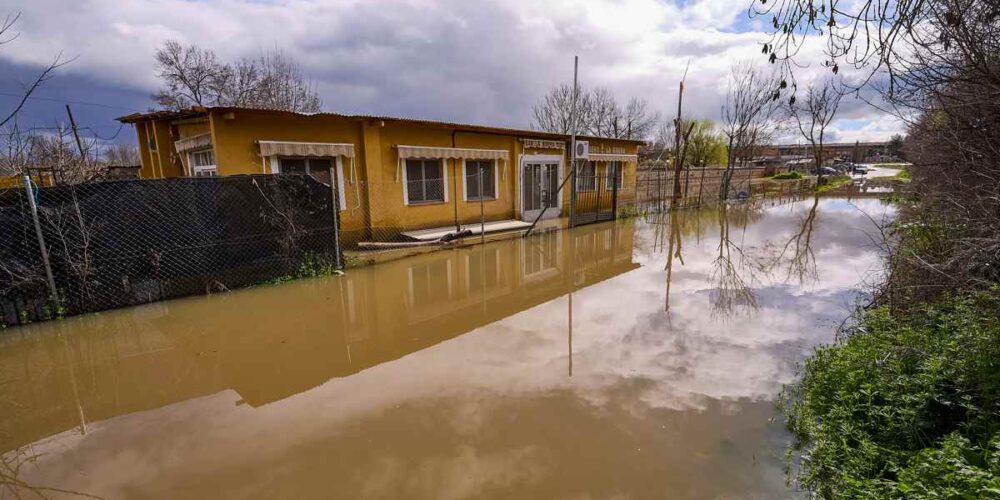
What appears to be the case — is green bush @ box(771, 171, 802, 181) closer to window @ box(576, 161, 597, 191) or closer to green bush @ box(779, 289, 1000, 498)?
window @ box(576, 161, 597, 191)

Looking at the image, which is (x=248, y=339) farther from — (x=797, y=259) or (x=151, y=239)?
(x=797, y=259)

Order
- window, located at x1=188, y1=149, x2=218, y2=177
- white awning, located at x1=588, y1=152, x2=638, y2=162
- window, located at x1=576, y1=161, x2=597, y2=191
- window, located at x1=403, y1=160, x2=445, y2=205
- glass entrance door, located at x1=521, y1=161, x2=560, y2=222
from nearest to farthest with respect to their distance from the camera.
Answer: window, located at x1=188, y1=149, x2=218, y2=177 → window, located at x1=403, y1=160, x2=445, y2=205 → glass entrance door, located at x1=521, y1=161, x2=560, y2=222 → window, located at x1=576, y1=161, x2=597, y2=191 → white awning, located at x1=588, y1=152, x2=638, y2=162

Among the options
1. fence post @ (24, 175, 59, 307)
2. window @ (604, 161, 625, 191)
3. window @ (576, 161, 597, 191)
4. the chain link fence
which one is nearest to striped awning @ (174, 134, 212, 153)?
the chain link fence

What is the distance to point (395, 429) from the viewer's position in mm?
3498

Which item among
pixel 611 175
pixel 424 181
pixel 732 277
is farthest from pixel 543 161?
pixel 732 277

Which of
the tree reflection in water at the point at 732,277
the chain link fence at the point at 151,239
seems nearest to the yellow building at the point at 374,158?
the chain link fence at the point at 151,239

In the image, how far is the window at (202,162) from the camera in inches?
401

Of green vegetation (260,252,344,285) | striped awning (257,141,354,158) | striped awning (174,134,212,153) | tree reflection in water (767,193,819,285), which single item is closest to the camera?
green vegetation (260,252,344,285)

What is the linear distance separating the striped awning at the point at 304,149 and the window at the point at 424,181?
71.7 inches

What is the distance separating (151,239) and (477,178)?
924cm

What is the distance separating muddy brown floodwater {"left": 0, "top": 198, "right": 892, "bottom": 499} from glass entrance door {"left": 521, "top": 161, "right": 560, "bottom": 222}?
8302mm

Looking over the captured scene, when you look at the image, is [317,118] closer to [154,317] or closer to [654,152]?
[154,317]

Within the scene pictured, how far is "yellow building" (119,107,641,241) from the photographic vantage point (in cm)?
967

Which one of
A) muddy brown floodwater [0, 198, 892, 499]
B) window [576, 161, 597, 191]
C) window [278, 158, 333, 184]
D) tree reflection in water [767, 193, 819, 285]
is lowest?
tree reflection in water [767, 193, 819, 285]
